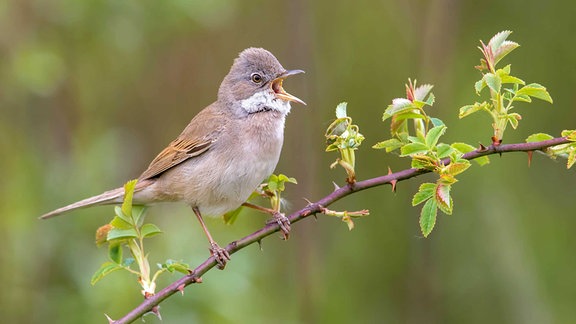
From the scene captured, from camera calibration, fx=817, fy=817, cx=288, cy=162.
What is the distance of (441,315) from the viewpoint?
7445 millimetres

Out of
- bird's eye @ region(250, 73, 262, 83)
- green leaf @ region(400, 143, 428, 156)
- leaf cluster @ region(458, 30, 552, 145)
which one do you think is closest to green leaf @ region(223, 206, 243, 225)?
bird's eye @ region(250, 73, 262, 83)

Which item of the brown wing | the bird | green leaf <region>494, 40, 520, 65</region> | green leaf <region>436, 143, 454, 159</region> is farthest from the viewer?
the brown wing

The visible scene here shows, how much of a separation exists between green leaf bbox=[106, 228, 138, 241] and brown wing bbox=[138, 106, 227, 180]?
1.52 metres

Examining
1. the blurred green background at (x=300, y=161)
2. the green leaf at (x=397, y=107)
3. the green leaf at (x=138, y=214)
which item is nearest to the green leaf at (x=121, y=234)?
the green leaf at (x=138, y=214)

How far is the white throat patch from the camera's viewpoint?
5121 millimetres

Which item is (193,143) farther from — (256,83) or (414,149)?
(414,149)

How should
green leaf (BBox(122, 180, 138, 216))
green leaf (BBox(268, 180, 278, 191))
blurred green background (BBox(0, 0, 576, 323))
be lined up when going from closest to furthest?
green leaf (BBox(122, 180, 138, 216)) → green leaf (BBox(268, 180, 278, 191)) → blurred green background (BBox(0, 0, 576, 323))

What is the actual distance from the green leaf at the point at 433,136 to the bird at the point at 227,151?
1533 millimetres

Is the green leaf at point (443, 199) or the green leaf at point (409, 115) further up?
the green leaf at point (409, 115)

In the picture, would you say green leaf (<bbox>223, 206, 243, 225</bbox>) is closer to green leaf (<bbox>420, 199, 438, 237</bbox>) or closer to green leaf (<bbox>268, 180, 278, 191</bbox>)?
green leaf (<bbox>268, 180, 278, 191</bbox>)

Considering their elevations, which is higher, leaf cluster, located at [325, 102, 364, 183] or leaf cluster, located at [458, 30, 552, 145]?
leaf cluster, located at [458, 30, 552, 145]

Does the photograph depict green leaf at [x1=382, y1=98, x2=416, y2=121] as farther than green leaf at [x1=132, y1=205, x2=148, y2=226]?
No

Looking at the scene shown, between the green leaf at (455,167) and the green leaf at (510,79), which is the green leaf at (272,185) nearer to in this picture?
the green leaf at (455,167)

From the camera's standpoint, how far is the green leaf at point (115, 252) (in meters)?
3.64
